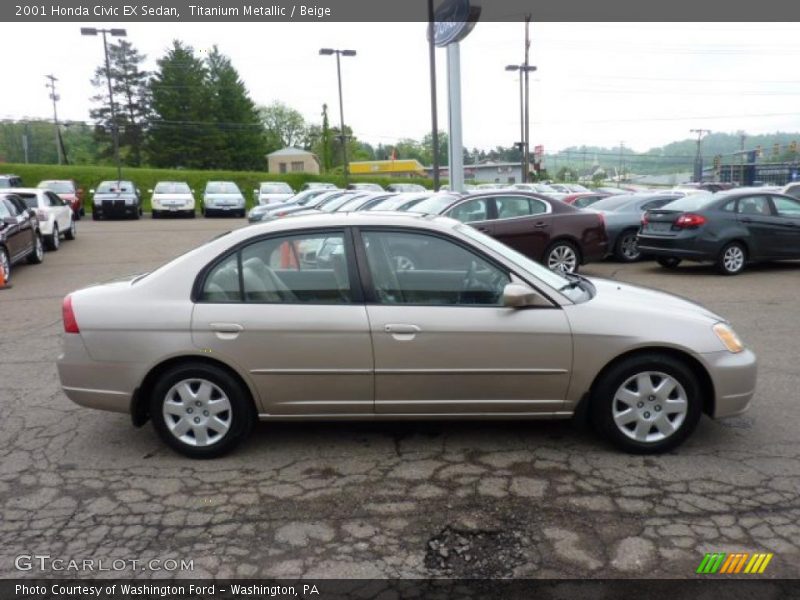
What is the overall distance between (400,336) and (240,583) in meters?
1.65

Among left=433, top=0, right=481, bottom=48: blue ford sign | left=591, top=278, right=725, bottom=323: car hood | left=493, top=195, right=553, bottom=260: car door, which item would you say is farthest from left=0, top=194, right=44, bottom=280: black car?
left=433, top=0, right=481, bottom=48: blue ford sign

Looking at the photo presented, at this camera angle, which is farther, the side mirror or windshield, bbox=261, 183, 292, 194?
windshield, bbox=261, 183, 292, 194

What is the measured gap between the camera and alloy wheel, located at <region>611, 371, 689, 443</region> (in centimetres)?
416

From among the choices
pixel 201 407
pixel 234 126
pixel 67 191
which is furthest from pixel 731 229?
pixel 234 126

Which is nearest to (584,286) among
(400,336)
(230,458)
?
(400,336)

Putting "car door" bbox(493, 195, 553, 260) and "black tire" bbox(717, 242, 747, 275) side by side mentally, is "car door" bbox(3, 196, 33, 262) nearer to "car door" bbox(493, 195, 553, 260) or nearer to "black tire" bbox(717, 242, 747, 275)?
"car door" bbox(493, 195, 553, 260)

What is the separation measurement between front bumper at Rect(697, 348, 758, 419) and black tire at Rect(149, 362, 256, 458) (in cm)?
283

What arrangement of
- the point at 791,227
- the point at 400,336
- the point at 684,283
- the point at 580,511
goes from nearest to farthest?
the point at 580,511 → the point at 400,336 → the point at 684,283 → the point at 791,227

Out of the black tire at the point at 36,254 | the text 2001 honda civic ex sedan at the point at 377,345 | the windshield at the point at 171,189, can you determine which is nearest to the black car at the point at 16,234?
the black tire at the point at 36,254

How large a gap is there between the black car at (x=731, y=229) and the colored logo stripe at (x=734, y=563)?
8849mm

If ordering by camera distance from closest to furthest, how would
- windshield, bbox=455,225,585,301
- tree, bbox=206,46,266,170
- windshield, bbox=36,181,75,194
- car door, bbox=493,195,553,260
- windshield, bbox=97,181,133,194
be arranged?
windshield, bbox=455,225,585,301, car door, bbox=493,195,553,260, windshield, bbox=36,181,75,194, windshield, bbox=97,181,133,194, tree, bbox=206,46,266,170

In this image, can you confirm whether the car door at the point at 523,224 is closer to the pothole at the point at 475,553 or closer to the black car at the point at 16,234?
the pothole at the point at 475,553

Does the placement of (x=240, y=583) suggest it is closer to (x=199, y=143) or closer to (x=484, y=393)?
(x=484, y=393)
